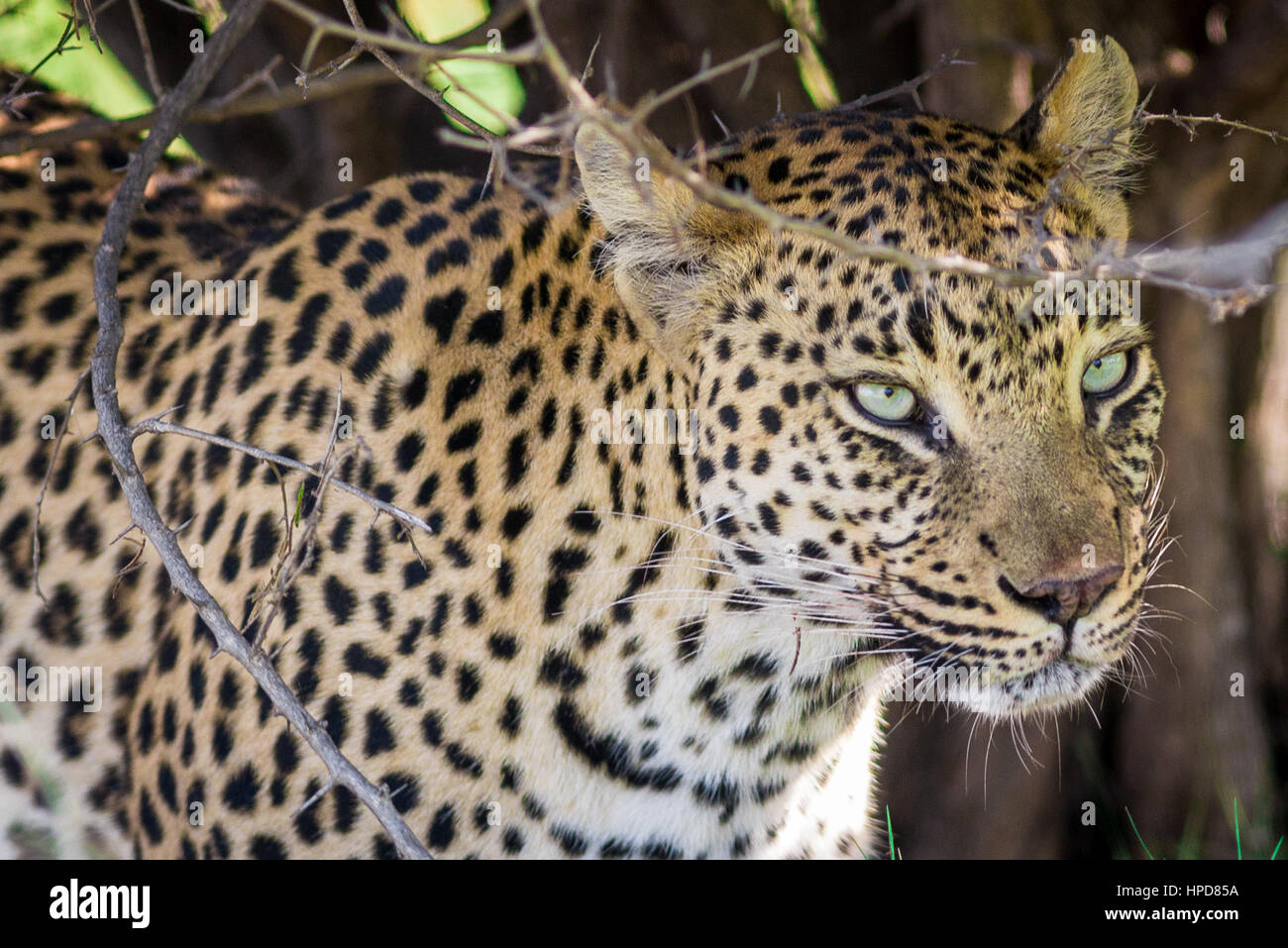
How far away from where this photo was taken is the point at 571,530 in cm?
337

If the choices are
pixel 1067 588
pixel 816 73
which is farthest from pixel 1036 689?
pixel 816 73

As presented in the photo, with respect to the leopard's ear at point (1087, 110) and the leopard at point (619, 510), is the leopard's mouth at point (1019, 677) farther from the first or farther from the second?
the leopard's ear at point (1087, 110)

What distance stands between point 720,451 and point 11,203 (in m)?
2.46

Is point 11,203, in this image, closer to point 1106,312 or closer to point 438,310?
point 438,310

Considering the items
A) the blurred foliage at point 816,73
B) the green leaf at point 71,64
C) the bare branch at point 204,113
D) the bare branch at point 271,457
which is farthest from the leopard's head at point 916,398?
the green leaf at point 71,64

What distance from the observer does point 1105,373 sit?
3.27 metres

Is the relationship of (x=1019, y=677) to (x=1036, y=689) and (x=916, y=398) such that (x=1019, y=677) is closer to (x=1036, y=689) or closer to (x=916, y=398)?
(x=1036, y=689)

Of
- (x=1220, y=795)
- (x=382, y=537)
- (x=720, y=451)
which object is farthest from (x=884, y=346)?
(x=1220, y=795)

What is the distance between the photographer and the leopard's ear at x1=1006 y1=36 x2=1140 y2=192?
11.1ft

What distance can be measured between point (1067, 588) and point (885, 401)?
1.86 ft

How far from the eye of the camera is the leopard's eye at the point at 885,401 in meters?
3.11

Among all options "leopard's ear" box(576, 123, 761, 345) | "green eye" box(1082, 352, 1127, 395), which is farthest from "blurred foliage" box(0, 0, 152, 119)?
"green eye" box(1082, 352, 1127, 395)

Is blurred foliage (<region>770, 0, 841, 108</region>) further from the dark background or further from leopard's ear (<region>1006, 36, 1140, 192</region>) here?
leopard's ear (<region>1006, 36, 1140, 192</region>)

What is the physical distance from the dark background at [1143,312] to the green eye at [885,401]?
2.35m
